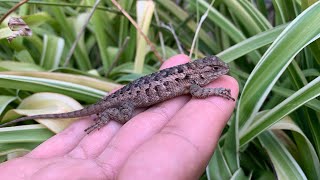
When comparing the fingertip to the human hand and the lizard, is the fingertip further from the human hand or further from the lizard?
the human hand

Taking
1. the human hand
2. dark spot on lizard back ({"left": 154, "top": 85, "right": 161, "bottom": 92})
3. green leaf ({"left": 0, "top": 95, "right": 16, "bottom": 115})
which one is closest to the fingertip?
dark spot on lizard back ({"left": 154, "top": 85, "right": 161, "bottom": 92})

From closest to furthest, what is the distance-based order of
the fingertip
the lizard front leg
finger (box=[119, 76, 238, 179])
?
finger (box=[119, 76, 238, 179])
the lizard front leg
the fingertip

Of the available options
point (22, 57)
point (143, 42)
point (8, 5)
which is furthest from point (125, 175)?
point (8, 5)

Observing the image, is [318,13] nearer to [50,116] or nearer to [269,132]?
[269,132]

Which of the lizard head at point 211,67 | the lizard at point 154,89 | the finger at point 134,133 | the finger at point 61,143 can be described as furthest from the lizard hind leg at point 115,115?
the lizard head at point 211,67

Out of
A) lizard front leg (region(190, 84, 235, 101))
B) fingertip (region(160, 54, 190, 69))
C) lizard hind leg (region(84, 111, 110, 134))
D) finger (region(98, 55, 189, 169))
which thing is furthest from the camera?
fingertip (region(160, 54, 190, 69))

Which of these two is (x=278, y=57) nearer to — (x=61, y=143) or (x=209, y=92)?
(x=209, y=92)

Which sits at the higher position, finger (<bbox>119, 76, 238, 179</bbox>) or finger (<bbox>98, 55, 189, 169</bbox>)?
finger (<bbox>119, 76, 238, 179</bbox>)
